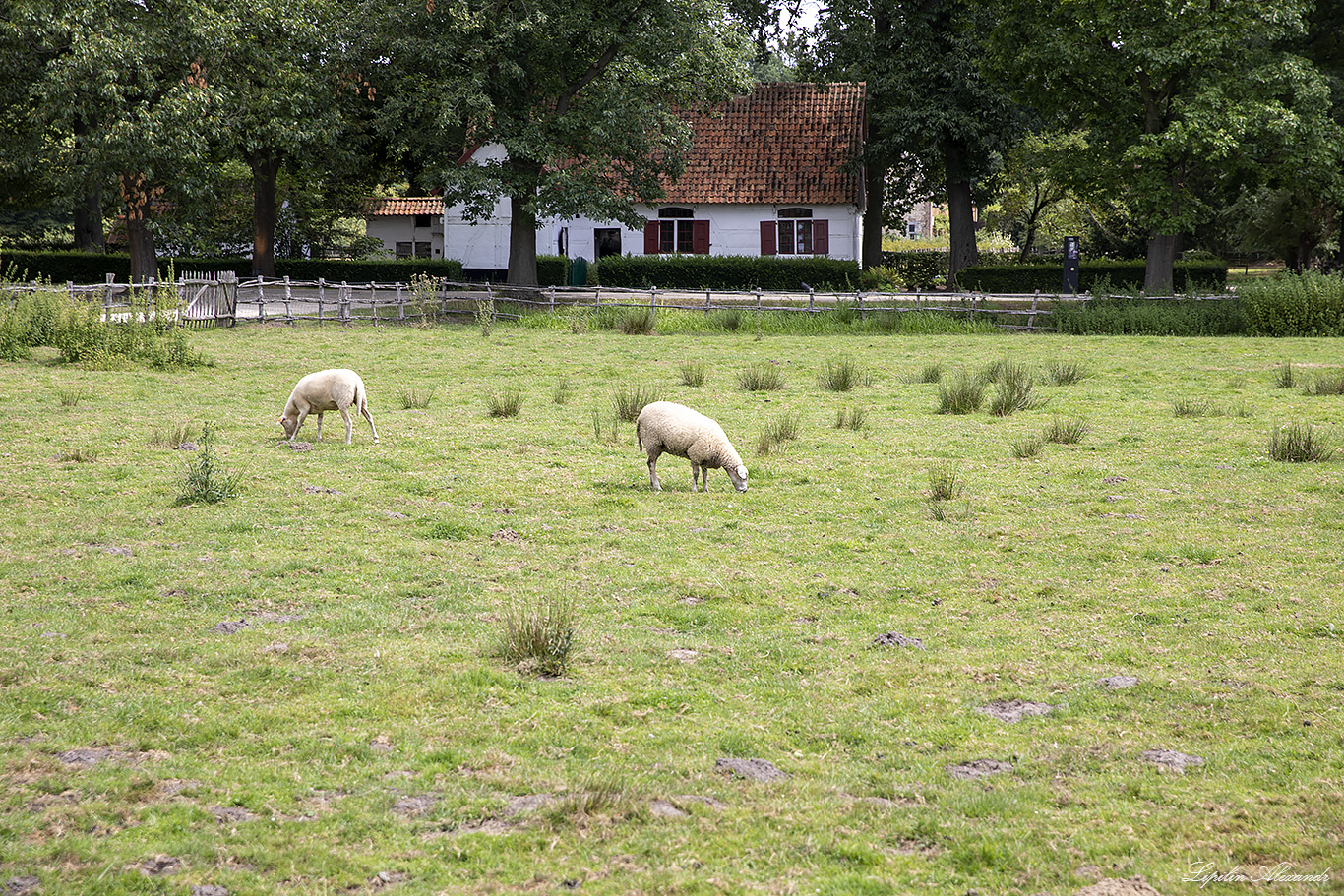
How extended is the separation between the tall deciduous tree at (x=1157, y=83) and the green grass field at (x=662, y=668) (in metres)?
17.7

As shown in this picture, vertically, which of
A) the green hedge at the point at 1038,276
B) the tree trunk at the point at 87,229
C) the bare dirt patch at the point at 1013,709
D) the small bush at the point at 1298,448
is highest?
the tree trunk at the point at 87,229

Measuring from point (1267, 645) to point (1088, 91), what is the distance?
28.4 m

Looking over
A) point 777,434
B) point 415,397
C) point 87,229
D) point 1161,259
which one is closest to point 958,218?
point 1161,259

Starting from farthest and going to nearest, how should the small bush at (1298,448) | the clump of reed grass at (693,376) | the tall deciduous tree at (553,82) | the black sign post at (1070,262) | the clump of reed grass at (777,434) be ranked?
1. the black sign post at (1070,262)
2. the tall deciduous tree at (553,82)
3. the clump of reed grass at (693,376)
4. the clump of reed grass at (777,434)
5. the small bush at (1298,448)

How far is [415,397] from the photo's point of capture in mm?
16234

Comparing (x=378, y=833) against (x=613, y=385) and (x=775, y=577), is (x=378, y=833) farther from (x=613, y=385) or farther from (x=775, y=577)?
(x=613, y=385)

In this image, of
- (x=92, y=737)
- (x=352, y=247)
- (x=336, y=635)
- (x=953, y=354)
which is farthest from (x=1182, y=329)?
(x=352, y=247)

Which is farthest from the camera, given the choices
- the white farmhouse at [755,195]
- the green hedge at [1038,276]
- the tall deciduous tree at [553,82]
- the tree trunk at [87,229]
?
the tree trunk at [87,229]

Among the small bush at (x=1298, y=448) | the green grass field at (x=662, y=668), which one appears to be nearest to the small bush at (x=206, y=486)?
the green grass field at (x=662, y=668)

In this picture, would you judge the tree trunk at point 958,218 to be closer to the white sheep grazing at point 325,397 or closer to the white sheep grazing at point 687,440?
the white sheep grazing at point 325,397

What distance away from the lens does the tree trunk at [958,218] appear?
37844 millimetres

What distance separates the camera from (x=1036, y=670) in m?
6.37

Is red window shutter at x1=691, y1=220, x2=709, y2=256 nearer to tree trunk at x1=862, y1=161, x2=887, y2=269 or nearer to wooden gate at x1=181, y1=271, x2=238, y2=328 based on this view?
tree trunk at x1=862, y1=161, x2=887, y2=269

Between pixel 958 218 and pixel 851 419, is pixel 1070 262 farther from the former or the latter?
pixel 851 419
